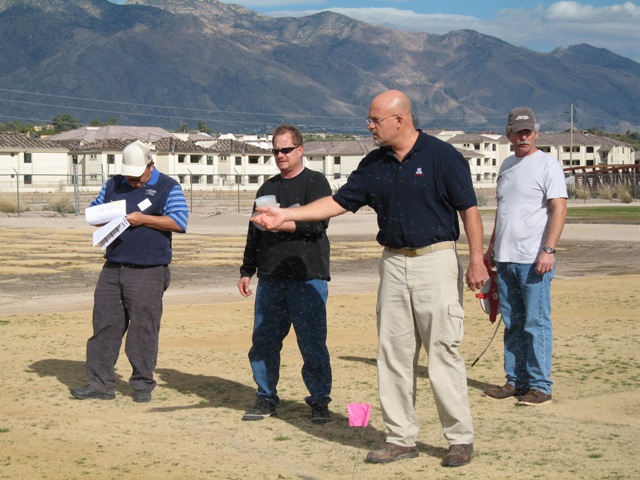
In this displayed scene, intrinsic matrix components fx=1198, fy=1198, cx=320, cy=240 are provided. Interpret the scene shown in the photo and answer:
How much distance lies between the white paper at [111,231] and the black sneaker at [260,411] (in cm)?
176

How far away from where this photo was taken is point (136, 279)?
30.9ft

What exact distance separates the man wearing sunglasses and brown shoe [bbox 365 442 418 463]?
3.88 feet

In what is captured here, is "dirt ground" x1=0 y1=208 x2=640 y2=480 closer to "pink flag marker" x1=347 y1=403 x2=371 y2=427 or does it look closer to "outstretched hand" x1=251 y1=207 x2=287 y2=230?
"pink flag marker" x1=347 y1=403 x2=371 y2=427

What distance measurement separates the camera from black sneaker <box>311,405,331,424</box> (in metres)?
8.47

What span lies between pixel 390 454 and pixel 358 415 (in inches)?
32.3

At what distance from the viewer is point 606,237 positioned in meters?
32.2

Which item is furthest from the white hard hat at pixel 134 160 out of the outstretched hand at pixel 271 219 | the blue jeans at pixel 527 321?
the blue jeans at pixel 527 321

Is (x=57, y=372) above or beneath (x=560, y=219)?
beneath

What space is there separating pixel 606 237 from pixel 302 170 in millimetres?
24827

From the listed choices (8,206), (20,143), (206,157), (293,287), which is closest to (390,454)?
(293,287)

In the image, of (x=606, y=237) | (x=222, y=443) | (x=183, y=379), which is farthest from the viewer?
(x=606, y=237)

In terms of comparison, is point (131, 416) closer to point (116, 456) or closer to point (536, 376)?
point (116, 456)

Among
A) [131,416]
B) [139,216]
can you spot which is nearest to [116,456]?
[131,416]

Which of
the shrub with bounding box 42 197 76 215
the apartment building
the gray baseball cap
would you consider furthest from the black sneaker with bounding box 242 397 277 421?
the apartment building
